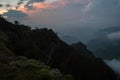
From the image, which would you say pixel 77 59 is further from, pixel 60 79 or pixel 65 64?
pixel 60 79

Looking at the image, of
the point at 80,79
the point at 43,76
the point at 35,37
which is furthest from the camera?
the point at 35,37

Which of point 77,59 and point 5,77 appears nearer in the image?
point 5,77

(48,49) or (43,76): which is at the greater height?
(48,49)

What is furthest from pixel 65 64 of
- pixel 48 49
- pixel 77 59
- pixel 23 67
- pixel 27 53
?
pixel 23 67

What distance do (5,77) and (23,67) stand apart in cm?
179

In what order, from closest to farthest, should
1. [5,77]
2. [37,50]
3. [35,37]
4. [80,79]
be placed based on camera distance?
[5,77], [37,50], [80,79], [35,37]

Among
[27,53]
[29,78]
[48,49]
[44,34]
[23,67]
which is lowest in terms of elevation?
[29,78]

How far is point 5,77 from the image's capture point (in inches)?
915

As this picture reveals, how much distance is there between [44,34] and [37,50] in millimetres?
14946

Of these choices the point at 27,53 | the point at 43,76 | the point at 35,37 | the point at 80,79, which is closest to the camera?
the point at 43,76

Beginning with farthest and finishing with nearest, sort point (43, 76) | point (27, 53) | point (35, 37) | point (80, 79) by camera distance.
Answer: point (35, 37), point (80, 79), point (27, 53), point (43, 76)

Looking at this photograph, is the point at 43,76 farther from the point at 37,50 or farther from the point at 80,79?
the point at 80,79

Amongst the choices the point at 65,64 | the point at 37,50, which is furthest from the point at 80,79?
the point at 37,50

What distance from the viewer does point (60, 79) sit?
2197cm
